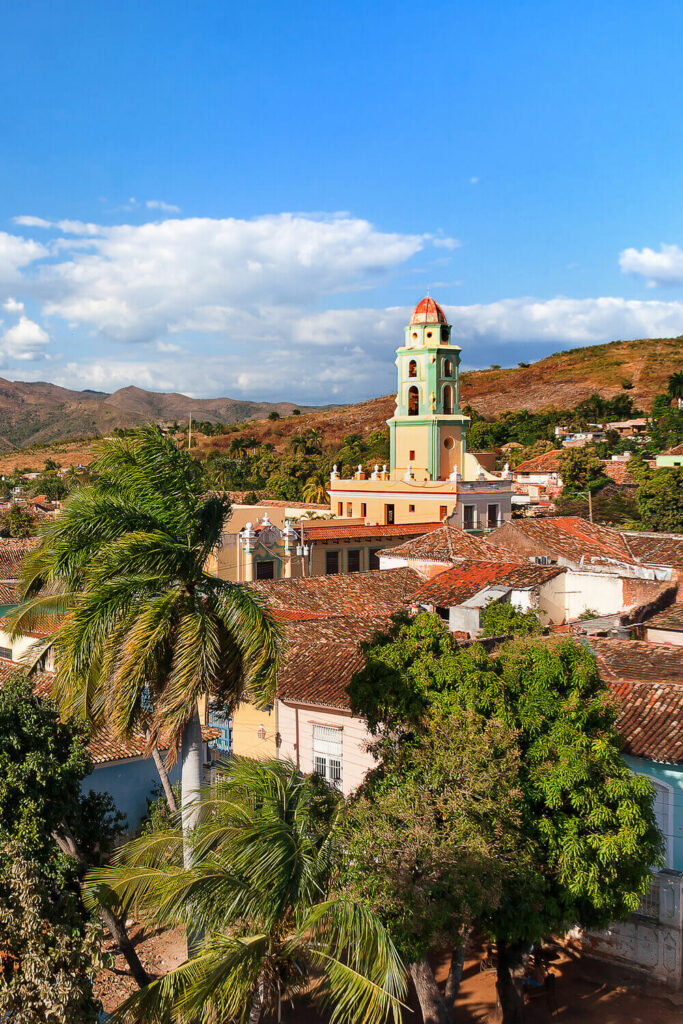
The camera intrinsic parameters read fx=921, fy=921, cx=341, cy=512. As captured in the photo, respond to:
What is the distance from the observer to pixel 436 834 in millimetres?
9289

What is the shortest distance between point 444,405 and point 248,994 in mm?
39782

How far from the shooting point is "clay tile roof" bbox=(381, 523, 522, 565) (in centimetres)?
2820

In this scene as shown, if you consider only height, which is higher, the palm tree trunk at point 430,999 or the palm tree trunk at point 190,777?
the palm tree trunk at point 190,777

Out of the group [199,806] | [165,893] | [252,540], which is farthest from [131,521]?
[252,540]

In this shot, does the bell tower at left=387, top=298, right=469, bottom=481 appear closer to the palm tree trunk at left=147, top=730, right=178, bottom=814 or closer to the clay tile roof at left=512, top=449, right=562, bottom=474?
the clay tile roof at left=512, top=449, right=562, bottom=474

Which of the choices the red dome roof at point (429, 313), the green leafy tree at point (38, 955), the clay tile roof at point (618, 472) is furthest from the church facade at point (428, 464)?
the green leafy tree at point (38, 955)

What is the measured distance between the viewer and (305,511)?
4341cm

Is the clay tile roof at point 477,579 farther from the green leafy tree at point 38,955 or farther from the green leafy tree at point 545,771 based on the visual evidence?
the green leafy tree at point 38,955

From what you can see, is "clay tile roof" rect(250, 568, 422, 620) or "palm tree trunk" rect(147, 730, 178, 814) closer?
"palm tree trunk" rect(147, 730, 178, 814)

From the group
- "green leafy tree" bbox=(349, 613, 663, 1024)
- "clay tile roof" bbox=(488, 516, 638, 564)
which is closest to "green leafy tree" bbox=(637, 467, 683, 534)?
"clay tile roof" bbox=(488, 516, 638, 564)

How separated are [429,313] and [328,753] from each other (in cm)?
3343

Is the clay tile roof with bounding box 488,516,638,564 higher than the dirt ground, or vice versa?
the clay tile roof with bounding box 488,516,638,564

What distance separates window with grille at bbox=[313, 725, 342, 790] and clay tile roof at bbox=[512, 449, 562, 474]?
54.6 m

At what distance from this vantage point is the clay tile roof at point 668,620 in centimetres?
1961
